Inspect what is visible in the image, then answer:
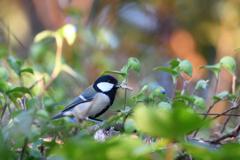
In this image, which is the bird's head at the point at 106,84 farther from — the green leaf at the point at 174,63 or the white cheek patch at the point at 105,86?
the green leaf at the point at 174,63

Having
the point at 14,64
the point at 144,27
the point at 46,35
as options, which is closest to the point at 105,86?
the point at 46,35

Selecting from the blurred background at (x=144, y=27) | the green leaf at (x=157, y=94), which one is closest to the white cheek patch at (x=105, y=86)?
the blurred background at (x=144, y=27)

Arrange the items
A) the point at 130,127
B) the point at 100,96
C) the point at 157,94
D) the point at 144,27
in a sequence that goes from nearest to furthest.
Answer: the point at 130,127 → the point at 157,94 → the point at 100,96 → the point at 144,27

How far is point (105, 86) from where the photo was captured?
1.11 metres

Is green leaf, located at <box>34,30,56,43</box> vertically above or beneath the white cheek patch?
above

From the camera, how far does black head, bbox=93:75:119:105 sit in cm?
108

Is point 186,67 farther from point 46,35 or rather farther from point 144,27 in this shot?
point 144,27

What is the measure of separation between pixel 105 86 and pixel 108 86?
12 millimetres

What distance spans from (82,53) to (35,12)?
28.4 inches

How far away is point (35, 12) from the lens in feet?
6.98

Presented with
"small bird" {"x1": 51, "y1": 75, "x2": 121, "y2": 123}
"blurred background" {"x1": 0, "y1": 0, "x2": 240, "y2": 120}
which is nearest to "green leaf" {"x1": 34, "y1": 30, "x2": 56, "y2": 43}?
"small bird" {"x1": 51, "y1": 75, "x2": 121, "y2": 123}

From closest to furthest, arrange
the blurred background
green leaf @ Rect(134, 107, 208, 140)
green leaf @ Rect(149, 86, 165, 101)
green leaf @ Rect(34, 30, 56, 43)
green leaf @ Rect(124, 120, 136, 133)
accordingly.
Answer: green leaf @ Rect(134, 107, 208, 140) < green leaf @ Rect(124, 120, 136, 133) < green leaf @ Rect(149, 86, 165, 101) < green leaf @ Rect(34, 30, 56, 43) < the blurred background

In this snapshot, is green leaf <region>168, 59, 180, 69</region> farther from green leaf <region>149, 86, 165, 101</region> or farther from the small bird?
the small bird

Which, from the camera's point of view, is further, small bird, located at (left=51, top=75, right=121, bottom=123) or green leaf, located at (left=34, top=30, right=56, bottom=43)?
small bird, located at (left=51, top=75, right=121, bottom=123)
